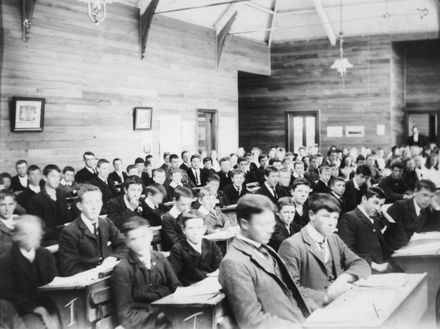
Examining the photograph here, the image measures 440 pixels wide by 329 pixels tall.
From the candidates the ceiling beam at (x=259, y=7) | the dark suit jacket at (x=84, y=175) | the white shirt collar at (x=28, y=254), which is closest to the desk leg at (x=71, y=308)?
the white shirt collar at (x=28, y=254)

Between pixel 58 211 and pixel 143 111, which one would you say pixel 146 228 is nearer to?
pixel 58 211

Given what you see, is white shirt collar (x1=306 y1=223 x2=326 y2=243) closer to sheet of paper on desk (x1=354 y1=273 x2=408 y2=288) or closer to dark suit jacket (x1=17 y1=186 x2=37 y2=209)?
sheet of paper on desk (x1=354 y1=273 x2=408 y2=288)

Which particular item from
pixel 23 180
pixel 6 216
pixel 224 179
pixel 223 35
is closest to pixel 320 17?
pixel 223 35

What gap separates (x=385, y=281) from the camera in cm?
375

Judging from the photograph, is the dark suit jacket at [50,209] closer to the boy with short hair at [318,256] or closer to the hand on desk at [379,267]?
the hand on desk at [379,267]

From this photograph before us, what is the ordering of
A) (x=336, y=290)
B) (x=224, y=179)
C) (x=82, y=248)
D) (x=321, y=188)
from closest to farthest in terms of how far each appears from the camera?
(x=336, y=290) < (x=82, y=248) < (x=321, y=188) < (x=224, y=179)

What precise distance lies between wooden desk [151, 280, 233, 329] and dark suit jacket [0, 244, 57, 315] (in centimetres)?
108

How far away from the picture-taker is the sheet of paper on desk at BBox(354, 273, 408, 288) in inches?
143

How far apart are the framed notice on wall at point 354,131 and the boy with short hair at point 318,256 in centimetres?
1420

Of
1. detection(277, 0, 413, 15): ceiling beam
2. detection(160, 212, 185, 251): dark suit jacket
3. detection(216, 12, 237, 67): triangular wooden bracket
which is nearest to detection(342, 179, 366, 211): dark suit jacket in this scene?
detection(160, 212, 185, 251): dark suit jacket

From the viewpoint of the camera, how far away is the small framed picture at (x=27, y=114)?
32.1 ft

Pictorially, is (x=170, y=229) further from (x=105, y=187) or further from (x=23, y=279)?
(x=105, y=187)

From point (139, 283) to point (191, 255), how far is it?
2.68 ft

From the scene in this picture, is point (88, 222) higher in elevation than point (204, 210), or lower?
higher
